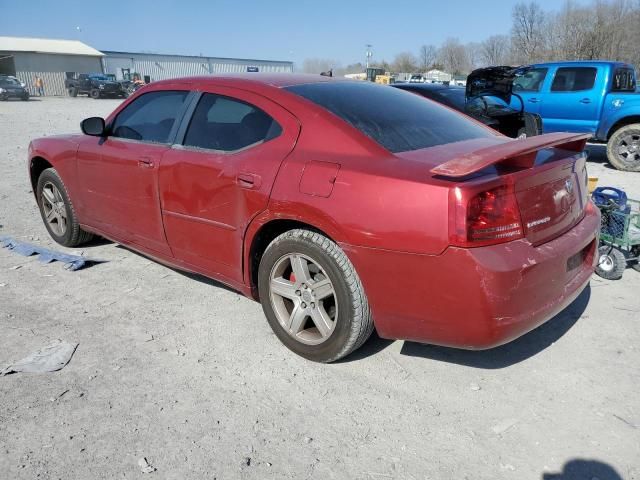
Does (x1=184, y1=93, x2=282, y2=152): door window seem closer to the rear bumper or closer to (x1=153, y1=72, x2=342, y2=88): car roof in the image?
(x1=153, y1=72, x2=342, y2=88): car roof

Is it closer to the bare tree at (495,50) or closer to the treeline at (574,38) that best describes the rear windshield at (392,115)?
the treeline at (574,38)

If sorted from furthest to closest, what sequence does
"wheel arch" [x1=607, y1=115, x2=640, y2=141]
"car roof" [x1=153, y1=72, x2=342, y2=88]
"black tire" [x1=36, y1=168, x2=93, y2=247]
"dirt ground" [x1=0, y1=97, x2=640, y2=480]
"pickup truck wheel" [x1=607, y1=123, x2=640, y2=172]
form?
"wheel arch" [x1=607, y1=115, x2=640, y2=141] → "pickup truck wheel" [x1=607, y1=123, x2=640, y2=172] → "black tire" [x1=36, y1=168, x2=93, y2=247] → "car roof" [x1=153, y1=72, x2=342, y2=88] → "dirt ground" [x1=0, y1=97, x2=640, y2=480]

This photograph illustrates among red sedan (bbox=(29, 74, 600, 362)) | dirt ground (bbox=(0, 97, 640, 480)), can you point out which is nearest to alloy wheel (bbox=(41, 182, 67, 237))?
red sedan (bbox=(29, 74, 600, 362))

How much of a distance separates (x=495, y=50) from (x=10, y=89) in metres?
51.0

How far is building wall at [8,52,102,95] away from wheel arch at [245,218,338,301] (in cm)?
5282

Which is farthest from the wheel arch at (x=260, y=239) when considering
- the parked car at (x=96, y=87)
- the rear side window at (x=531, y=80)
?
the parked car at (x=96, y=87)

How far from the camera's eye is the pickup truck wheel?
9164 millimetres

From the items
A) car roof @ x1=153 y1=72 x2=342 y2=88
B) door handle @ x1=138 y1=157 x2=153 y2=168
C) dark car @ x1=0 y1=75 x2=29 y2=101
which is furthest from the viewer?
dark car @ x1=0 y1=75 x2=29 y2=101

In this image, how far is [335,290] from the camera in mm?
2721

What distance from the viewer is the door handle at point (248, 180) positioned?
294 centimetres

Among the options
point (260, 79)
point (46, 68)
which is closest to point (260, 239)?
point (260, 79)

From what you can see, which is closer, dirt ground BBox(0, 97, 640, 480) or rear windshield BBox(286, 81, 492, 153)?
dirt ground BBox(0, 97, 640, 480)

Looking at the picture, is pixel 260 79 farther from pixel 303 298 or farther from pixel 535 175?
pixel 535 175

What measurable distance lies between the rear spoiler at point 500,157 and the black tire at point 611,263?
1.79m
